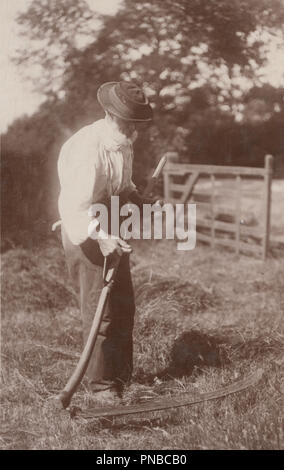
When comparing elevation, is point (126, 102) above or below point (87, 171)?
above

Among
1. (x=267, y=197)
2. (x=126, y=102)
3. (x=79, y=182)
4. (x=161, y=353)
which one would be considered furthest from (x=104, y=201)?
(x=267, y=197)

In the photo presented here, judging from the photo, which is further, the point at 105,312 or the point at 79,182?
the point at 105,312

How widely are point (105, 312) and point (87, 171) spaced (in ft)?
2.57

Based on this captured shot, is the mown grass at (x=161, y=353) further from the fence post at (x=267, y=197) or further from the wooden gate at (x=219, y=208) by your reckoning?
the wooden gate at (x=219, y=208)

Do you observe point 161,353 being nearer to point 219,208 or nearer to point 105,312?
point 105,312

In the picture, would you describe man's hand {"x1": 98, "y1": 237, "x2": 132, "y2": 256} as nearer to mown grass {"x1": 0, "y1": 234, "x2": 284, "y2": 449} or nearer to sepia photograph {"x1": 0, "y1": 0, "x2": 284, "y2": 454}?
sepia photograph {"x1": 0, "y1": 0, "x2": 284, "y2": 454}

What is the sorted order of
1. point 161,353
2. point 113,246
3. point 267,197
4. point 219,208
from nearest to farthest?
point 113,246
point 161,353
point 267,197
point 219,208

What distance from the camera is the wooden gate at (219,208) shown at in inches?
294

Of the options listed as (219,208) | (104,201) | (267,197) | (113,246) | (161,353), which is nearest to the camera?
(113,246)

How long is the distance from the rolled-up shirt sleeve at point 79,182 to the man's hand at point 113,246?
11cm

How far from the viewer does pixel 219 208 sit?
856 centimetres

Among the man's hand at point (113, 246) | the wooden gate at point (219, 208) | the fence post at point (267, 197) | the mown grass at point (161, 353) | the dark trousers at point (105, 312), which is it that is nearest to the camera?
the mown grass at point (161, 353)

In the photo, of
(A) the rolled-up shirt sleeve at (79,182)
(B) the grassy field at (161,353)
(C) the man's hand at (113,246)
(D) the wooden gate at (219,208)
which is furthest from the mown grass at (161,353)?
(D) the wooden gate at (219,208)

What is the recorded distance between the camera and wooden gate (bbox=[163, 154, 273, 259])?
24.5 feet
